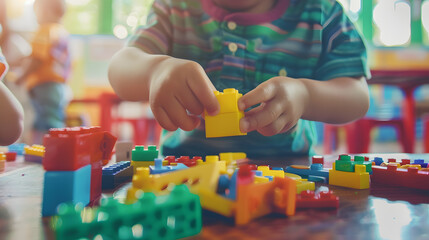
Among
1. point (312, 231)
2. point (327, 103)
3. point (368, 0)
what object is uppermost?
point (368, 0)

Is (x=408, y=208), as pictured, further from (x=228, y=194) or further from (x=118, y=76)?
(x=118, y=76)

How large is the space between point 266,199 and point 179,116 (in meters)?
0.21

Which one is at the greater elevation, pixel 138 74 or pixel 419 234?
pixel 138 74

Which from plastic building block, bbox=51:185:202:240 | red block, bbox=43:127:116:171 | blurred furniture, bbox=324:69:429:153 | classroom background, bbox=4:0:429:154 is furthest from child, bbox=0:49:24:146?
classroom background, bbox=4:0:429:154

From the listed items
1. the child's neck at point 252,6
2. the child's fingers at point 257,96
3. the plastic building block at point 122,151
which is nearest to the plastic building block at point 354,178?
the child's fingers at point 257,96

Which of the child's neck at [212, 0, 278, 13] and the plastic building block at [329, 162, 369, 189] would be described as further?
the child's neck at [212, 0, 278, 13]

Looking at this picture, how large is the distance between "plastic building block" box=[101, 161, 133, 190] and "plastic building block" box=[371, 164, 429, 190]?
327mm

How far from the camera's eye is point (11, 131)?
0.48 metres

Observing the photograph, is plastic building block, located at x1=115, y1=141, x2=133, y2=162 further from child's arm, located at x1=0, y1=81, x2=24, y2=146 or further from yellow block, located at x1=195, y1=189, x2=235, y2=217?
yellow block, located at x1=195, y1=189, x2=235, y2=217

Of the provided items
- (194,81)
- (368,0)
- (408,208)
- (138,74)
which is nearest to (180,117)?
(194,81)

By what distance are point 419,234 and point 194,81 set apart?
0.90ft

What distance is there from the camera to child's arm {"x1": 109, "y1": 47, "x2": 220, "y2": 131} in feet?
1.28

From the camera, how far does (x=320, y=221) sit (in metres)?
0.26

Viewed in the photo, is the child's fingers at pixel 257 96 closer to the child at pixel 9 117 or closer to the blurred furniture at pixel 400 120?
the child at pixel 9 117
